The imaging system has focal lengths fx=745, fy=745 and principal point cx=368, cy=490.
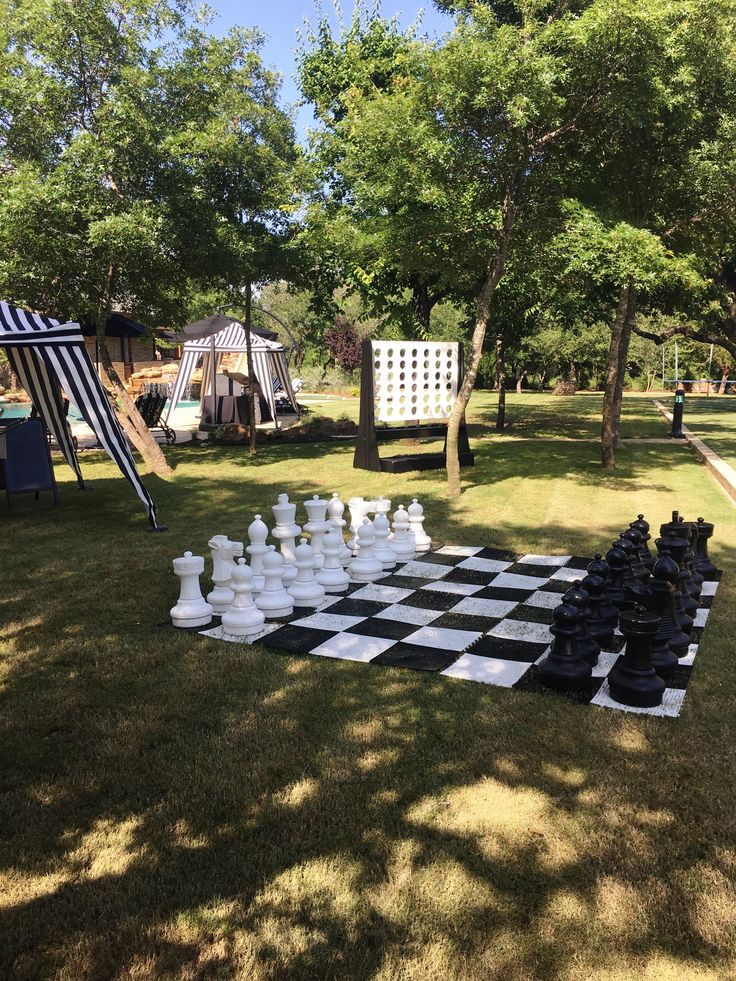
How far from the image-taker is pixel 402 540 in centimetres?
572

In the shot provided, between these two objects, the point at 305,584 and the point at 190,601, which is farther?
the point at 305,584

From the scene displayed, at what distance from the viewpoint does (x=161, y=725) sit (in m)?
3.09

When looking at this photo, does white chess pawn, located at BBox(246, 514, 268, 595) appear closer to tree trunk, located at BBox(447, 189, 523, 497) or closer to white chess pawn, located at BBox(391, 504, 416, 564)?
white chess pawn, located at BBox(391, 504, 416, 564)

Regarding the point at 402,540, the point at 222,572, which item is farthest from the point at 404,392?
the point at 222,572

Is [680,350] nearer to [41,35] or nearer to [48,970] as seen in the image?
[41,35]

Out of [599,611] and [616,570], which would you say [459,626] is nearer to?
[599,611]

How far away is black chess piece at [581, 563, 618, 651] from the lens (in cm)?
381

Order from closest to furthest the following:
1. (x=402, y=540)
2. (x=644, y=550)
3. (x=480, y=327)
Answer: (x=644, y=550), (x=402, y=540), (x=480, y=327)

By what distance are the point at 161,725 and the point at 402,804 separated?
1116 millimetres

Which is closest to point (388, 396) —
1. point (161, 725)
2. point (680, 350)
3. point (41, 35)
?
point (41, 35)

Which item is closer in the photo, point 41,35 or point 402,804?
point 402,804

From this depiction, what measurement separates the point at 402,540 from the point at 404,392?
5.47 m

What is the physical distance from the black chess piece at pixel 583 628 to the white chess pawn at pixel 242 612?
1680 millimetres

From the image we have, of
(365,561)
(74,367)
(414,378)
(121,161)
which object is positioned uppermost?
(121,161)
